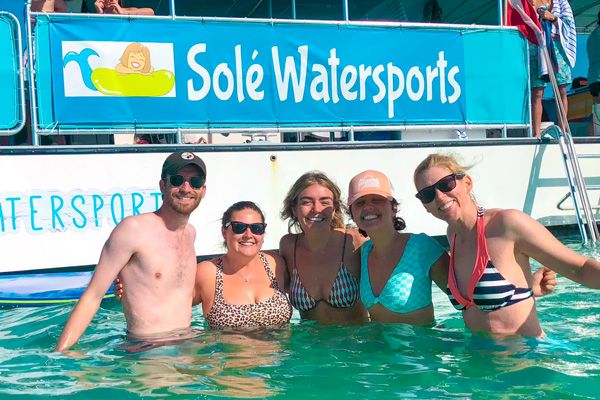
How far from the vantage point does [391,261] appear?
4.28 meters

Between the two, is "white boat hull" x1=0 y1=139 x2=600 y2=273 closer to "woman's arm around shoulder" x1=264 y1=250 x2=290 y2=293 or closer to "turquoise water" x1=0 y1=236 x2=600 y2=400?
"turquoise water" x1=0 y1=236 x2=600 y2=400

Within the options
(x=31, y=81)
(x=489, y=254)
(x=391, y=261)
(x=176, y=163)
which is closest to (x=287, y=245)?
(x=391, y=261)

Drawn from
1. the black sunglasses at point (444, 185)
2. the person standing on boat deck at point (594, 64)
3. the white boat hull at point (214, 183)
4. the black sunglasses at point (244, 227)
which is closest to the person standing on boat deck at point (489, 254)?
the black sunglasses at point (444, 185)

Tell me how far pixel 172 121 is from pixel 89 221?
4.11 feet

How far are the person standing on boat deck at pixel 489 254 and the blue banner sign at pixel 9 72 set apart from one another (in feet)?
13.9

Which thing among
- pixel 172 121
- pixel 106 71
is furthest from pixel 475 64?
pixel 106 71

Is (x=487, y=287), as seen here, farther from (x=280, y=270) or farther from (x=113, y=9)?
(x=113, y=9)

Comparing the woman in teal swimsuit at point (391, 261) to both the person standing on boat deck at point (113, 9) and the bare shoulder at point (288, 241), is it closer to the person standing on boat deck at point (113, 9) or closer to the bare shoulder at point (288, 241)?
the bare shoulder at point (288, 241)

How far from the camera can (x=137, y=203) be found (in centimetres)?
682

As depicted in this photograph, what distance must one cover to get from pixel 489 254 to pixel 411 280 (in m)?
0.60

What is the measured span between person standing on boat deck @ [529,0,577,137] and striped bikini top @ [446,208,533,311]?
489cm

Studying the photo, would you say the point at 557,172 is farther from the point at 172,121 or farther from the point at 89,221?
the point at 89,221

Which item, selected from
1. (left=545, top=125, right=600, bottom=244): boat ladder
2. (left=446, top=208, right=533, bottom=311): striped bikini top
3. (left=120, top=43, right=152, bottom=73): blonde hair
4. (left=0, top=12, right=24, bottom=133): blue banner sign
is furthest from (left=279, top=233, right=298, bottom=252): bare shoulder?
(left=545, top=125, right=600, bottom=244): boat ladder

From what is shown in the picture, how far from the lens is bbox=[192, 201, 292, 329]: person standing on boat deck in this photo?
4504 millimetres
